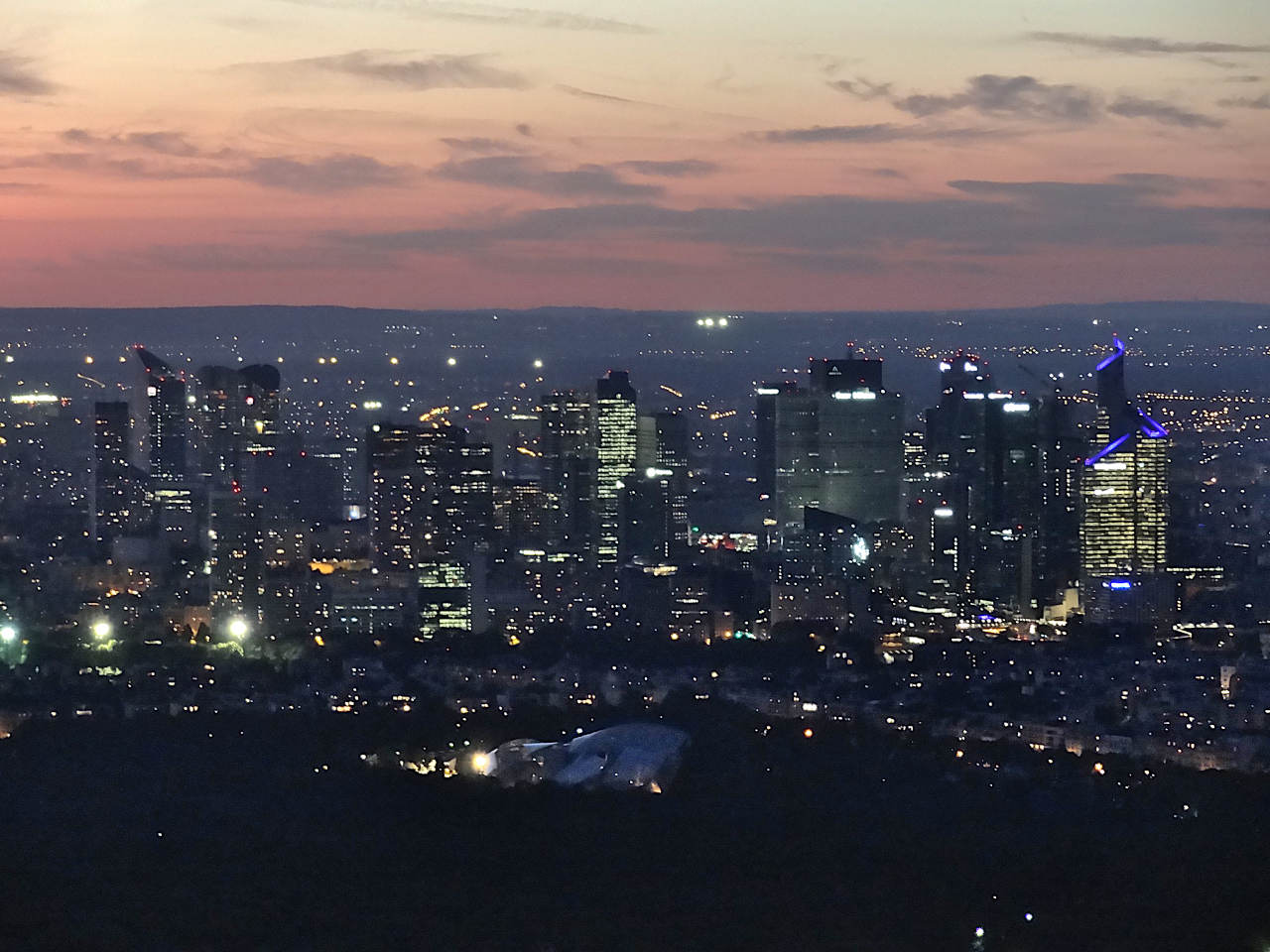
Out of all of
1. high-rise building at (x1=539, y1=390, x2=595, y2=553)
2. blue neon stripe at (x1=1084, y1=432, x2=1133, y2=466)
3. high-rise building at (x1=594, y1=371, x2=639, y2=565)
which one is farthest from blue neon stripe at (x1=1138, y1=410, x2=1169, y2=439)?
high-rise building at (x1=539, y1=390, x2=595, y2=553)

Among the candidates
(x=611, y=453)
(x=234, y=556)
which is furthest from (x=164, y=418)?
→ (x=611, y=453)

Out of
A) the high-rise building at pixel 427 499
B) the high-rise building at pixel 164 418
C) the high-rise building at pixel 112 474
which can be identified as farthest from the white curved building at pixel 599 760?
the high-rise building at pixel 164 418

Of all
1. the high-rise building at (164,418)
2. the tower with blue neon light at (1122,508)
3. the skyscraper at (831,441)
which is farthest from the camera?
the high-rise building at (164,418)

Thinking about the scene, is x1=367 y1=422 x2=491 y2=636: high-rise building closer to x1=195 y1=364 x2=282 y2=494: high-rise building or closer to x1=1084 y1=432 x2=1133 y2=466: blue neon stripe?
x1=195 y1=364 x2=282 y2=494: high-rise building

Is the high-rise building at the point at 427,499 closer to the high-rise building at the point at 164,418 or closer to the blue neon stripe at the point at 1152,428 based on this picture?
the high-rise building at the point at 164,418

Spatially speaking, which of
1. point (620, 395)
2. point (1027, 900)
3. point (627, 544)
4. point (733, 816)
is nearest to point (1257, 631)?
point (627, 544)

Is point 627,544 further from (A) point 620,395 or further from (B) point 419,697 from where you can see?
(B) point 419,697
